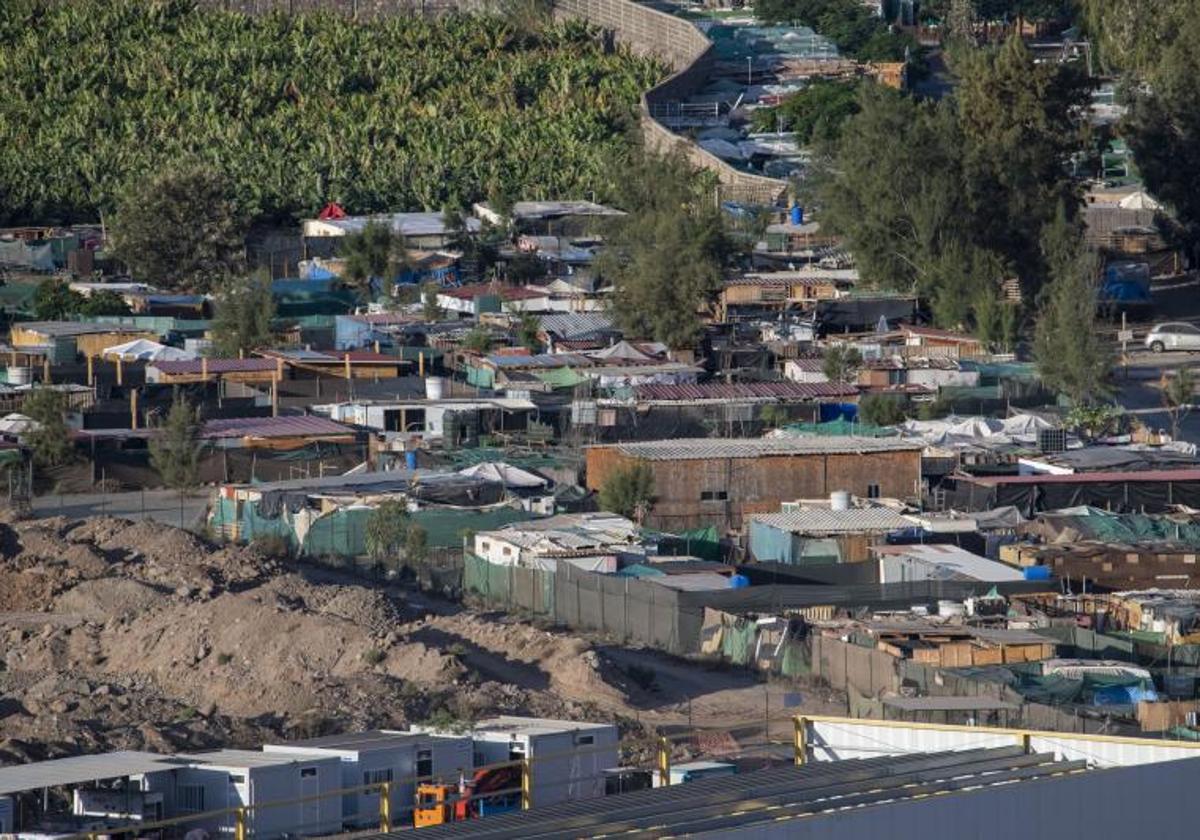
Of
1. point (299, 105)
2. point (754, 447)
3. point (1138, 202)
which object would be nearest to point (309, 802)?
point (754, 447)

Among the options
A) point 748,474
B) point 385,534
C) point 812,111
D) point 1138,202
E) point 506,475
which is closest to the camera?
point 385,534

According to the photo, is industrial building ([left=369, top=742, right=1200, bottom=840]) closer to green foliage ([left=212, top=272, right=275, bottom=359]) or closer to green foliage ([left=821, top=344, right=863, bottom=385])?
green foliage ([left=821, top=344, right=863, bottom=385])

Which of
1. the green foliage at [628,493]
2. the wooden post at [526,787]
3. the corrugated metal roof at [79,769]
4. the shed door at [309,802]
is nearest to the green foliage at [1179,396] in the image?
the green foliage at [628,493]

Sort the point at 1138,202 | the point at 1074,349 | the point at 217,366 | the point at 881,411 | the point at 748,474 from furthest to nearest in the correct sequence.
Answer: the point at 1138,202 < the point at 217,366 < the point at 1074,349 < the point at 881,411 < the point at 748,474

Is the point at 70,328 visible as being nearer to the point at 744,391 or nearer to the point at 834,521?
the point at 744,391

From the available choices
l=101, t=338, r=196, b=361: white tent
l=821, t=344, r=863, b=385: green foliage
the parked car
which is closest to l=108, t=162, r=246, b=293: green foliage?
l=101, t=338, r=196, b=361: white tent

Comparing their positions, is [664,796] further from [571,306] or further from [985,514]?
[571,306]

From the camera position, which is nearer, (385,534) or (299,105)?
(385,534)
